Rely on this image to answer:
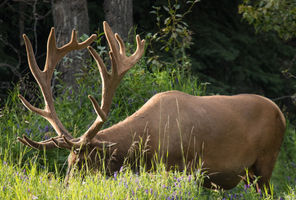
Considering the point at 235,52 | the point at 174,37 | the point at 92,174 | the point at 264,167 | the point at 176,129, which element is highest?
the point at 174,37

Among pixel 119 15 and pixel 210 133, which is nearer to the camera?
pixel 210 133

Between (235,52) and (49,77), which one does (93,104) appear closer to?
(49,77)

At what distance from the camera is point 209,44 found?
35.2 ft

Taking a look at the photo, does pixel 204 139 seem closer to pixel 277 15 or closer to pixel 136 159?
pixel 136 159

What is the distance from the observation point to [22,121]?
6.20 metres

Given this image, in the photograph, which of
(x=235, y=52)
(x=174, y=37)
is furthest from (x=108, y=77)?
(x=235, y=52)

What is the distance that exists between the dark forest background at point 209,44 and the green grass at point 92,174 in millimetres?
2777

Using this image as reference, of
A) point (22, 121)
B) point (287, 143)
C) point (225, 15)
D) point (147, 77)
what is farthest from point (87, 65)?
point (225, 15)

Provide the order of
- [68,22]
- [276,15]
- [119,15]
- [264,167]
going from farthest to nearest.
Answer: [276,15] → [119,15] → [68,22] → [264,167]

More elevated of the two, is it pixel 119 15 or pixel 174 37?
pixel 119 15

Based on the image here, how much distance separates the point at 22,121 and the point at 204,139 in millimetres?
2174

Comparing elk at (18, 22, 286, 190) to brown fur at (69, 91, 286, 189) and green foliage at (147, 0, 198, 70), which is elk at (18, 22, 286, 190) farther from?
green foliage at (147, 0, 198, 70)

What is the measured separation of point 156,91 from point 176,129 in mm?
1717

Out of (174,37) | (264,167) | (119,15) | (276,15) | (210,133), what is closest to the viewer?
(210,133)
